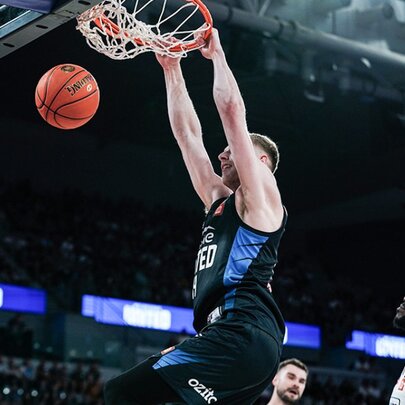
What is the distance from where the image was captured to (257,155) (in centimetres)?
437

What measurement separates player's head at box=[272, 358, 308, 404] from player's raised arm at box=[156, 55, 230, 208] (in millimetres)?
3010

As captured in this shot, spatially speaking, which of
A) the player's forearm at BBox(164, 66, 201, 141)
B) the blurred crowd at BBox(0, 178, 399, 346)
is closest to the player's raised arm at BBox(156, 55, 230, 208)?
the player's forearm at BBox(164, 66, 201, 141)

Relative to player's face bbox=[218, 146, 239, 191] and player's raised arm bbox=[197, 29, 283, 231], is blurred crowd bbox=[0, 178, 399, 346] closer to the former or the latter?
player's face bbox=[218, 146, 239, 191]

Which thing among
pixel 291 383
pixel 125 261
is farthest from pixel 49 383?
pixel 291 383

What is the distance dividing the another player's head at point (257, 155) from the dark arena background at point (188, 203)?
8.58 meters

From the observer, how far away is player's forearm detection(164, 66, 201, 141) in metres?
5.02

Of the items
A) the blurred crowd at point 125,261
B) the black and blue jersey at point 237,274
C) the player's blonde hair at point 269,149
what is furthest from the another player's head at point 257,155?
the blurred crowd at point 125,261

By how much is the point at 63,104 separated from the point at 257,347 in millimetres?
2112

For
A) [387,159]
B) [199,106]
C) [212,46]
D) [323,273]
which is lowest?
[323,273]

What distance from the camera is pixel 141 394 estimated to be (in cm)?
378

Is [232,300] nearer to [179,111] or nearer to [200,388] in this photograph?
[200,388]

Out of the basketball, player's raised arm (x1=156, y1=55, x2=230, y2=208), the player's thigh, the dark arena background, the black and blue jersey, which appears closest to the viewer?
the player's thigh

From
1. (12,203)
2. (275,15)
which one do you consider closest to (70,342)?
(12,203)

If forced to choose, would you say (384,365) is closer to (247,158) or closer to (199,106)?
(199,106)
